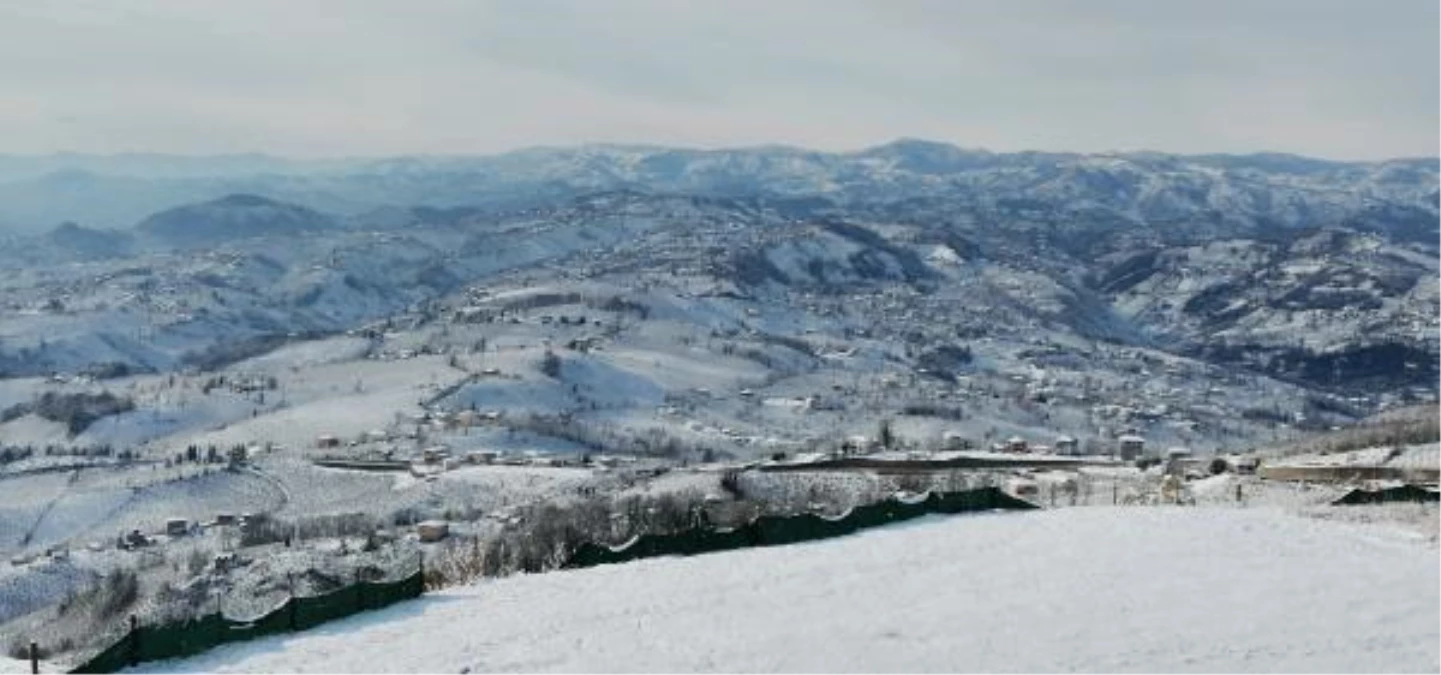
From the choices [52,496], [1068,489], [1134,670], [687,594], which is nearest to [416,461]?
[52,496]

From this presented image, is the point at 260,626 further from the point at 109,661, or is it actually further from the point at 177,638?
the point at 109,661

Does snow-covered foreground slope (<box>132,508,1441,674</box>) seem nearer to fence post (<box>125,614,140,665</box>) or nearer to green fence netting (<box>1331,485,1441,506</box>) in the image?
fence post (<box>125,614,140,665</box>)

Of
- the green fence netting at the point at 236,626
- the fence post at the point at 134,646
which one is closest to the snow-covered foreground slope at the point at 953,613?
the green fence netting at the point at 236,626

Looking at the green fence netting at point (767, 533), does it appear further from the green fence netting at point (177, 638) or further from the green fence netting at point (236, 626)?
the green fence netting at point (177, 638)

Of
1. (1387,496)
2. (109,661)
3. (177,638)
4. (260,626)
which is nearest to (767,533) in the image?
(260,626)

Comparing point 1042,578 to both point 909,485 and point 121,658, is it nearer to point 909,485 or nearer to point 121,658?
point 121,658

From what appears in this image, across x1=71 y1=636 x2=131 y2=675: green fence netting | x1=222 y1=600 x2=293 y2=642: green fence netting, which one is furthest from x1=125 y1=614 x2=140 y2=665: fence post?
x1=222 y1=600 x2=293 y2=642: green fence netting
